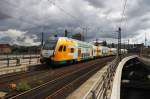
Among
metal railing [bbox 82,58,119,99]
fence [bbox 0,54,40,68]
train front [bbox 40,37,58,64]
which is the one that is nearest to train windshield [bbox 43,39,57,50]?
train front [bbox 40,37,58,64]

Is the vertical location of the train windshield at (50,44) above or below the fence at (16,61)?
above

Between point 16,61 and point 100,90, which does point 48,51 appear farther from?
point 100,90

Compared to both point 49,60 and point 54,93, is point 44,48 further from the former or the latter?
point 54,93

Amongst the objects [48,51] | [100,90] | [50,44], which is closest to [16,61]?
[48,51]

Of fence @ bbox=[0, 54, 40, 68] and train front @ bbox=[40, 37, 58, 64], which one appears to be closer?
fence @ bbox=[0, 54, 40, 68]

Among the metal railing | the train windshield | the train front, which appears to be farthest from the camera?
the train windshield

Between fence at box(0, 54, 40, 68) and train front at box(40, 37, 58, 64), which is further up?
train front at box(40, 37, 58, 64)

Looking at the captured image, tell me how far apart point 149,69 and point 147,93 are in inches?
875

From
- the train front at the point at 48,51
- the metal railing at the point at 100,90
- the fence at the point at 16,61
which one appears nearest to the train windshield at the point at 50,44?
the train front at the point at 48,51

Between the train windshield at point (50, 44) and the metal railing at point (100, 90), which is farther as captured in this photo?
the train windshield at point (50, 44)

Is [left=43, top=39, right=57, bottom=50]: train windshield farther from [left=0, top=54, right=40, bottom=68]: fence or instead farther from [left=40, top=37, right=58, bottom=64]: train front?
[left=0, top=54, right=40, bottom=68]: fence

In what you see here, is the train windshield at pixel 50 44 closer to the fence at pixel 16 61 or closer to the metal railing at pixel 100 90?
the fence at pixel 16 61

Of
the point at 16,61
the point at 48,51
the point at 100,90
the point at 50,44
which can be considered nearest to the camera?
the point at 100,90

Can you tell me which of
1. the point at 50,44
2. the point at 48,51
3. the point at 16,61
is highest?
the point at 50,44
